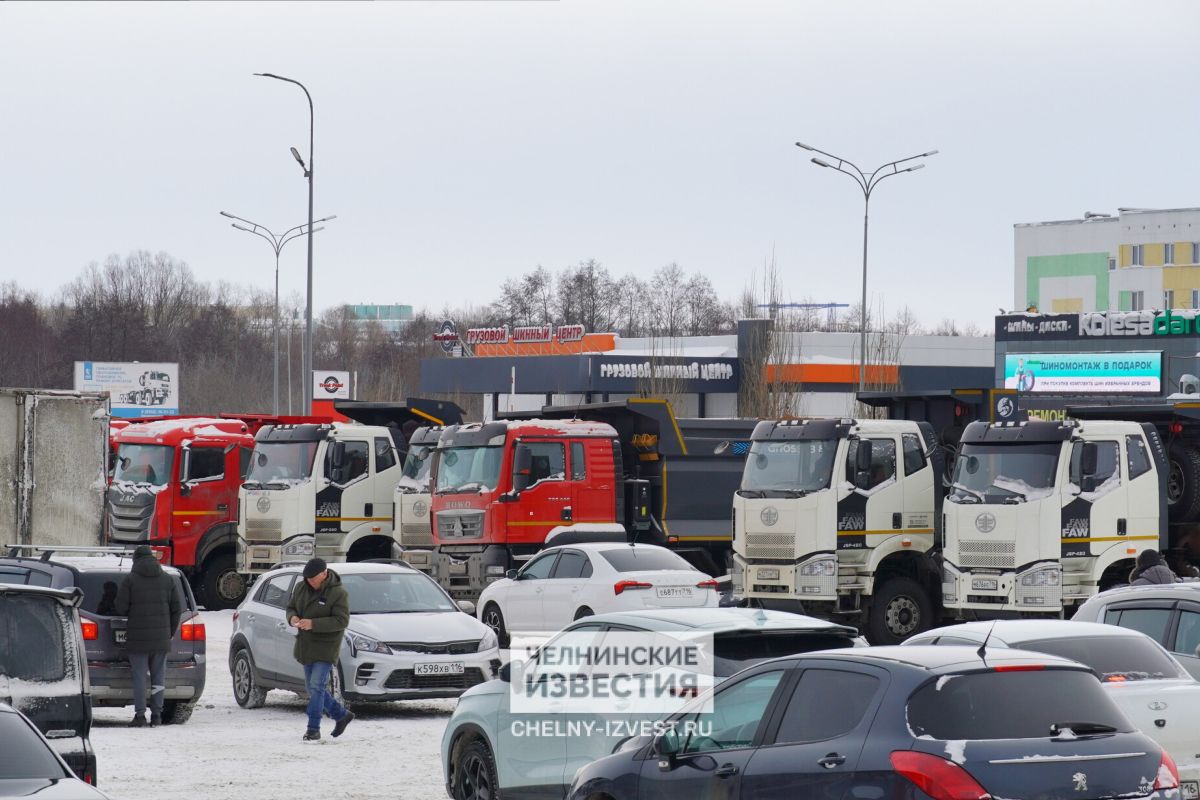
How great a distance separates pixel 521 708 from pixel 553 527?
1464 centimetres

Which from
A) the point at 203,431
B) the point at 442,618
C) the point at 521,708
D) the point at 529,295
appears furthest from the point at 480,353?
the point at 521,708

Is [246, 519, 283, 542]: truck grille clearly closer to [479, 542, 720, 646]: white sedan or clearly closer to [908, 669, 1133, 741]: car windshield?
[479, 542, 720, 646]: white sedan

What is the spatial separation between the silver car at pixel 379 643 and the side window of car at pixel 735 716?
303 inches

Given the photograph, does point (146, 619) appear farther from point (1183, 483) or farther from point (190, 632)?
point (1183, 483)

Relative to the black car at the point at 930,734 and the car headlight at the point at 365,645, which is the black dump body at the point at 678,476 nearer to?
the car headlight at the point at 365,645

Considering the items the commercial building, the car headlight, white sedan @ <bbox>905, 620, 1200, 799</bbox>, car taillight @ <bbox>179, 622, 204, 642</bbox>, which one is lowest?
the car headlight

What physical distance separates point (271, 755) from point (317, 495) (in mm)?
14604

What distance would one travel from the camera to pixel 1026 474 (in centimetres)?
2030

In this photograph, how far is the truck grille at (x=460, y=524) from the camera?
25.4 metres

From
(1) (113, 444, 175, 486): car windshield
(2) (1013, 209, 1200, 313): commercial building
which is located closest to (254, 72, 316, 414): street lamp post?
(1) (113, 444, 175, 486): car windshield

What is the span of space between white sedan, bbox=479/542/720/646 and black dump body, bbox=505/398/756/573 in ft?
15.7

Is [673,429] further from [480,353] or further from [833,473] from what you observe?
[480,353]

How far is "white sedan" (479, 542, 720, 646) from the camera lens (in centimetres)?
1989

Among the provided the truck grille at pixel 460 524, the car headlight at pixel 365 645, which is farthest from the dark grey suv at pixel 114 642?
the truck grille at pixel 460 524
